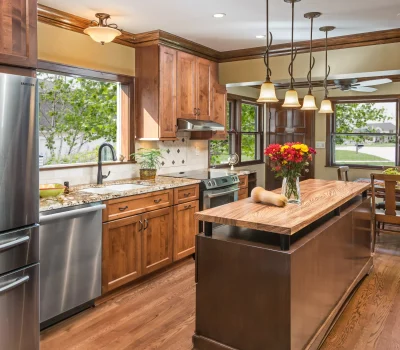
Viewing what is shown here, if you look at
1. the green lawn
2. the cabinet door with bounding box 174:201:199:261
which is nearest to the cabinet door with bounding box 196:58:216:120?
the cabinet door with bounding box 174:201:199:261

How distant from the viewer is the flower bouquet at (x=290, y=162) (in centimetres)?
274

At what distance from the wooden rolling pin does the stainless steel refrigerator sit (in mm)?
1472

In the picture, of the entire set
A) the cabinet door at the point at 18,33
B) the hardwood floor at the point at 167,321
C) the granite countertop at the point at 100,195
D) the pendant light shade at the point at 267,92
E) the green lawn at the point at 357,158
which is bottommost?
the hardwood floor at the point at 167,321

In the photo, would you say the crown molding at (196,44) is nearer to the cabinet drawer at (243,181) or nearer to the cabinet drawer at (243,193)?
the cabinet drawer at (243,181)

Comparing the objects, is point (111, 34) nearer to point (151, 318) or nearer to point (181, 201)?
point (181, 201)

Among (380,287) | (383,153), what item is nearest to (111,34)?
(380,287)

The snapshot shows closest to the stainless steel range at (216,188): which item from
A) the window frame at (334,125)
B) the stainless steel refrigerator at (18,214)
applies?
the stainless steel refrigerator at (18,214)

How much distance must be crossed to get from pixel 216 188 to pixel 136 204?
4.23ft

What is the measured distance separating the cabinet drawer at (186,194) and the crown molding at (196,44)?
5.29 ft

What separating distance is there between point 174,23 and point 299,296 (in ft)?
9.48

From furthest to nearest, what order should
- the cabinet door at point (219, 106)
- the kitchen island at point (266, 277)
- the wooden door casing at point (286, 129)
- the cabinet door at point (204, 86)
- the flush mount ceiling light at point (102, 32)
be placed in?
the wooden door casing at point (286, 129) → the cabinet door at point (219, 106) → the cabinet door at point (204, 86) → the flush mount ceiling light at point (102, 32) → the kitchen island at point (266, 277)

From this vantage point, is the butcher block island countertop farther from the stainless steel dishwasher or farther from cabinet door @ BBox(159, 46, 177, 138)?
cabinet door @ BBox(159, 46, 177, 138)

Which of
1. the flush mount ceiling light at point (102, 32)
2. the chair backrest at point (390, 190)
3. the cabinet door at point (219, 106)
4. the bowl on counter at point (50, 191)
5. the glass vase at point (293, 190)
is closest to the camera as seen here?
the glass vase at point (293, 190)

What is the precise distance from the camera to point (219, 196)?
4.57m
